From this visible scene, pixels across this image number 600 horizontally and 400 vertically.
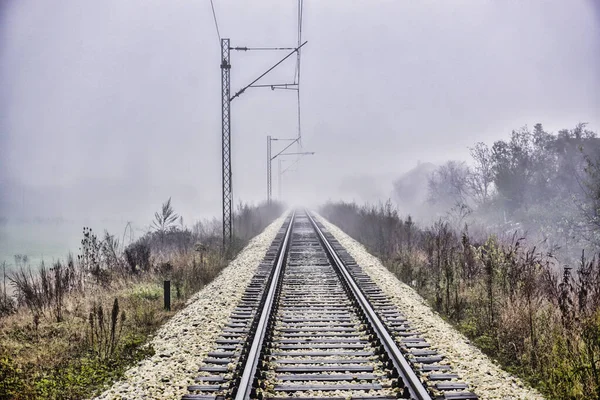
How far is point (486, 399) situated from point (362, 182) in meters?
143

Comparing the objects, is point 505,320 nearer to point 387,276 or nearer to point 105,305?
point 387,276

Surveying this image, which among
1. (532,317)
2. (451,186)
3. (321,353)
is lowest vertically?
(321,353)

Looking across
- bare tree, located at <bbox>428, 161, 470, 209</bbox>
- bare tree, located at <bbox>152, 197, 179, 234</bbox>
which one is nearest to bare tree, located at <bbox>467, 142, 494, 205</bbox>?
bare tree, located at <bbox>428, 161, 470, 209</bbox>

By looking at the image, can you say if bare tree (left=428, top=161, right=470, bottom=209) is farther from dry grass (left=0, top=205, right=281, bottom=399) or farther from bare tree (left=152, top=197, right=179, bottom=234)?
dry grass (left=0, top=205, right=281, bottom=399)

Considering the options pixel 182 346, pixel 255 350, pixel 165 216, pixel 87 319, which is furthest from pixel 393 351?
pixel 165 216

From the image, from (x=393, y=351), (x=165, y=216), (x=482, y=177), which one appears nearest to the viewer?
(x=393, y=351)

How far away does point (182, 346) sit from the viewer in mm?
5922

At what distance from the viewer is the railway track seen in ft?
14.4

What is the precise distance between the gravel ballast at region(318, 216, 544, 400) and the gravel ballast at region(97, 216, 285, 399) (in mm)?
3085

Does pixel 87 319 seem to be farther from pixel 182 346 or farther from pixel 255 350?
pixel 255 350

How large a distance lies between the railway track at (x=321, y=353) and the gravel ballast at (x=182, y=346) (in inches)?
7.7

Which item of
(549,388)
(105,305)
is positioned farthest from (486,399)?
(105,305)

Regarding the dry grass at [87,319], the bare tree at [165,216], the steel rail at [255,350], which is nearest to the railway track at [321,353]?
the steel rail at [255,350]

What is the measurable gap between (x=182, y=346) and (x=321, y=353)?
1968mm
